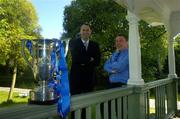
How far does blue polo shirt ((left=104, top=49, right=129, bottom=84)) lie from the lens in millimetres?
3531

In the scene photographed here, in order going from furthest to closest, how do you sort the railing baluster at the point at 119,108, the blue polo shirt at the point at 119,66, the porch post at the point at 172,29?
the porch post at the point at 172,29 → the blue polo shirt at the point at 119,66 → the railing baluster at the point at 119,108

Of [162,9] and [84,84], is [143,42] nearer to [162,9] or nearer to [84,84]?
[162,9]

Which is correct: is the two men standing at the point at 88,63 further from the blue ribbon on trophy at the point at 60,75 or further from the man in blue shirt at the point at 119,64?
the blue ribbon on trophy at the point at 60,75

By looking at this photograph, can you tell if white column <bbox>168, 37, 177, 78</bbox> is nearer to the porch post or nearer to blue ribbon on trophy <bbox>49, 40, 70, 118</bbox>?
the porch post

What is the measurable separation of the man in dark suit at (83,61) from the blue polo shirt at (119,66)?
0.64 feet

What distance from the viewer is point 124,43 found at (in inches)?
142

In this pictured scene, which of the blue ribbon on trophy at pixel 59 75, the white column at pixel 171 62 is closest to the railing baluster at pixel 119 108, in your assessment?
the blue ribbon on trophy at pixel 59 75

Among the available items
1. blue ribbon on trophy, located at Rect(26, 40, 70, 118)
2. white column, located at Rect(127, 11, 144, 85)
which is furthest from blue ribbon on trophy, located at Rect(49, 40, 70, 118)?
white column, located at Rect(127, 11, 144, 85)

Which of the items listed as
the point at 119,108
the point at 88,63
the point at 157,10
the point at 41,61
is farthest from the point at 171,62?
the point at 41,61

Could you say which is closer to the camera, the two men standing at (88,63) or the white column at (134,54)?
the two men standing at (88,63)

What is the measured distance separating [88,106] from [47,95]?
0.64 m

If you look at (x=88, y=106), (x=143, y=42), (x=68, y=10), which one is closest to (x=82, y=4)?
(x=68, y=10)

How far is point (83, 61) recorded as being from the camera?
339cm

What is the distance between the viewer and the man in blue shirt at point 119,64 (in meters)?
3.54
